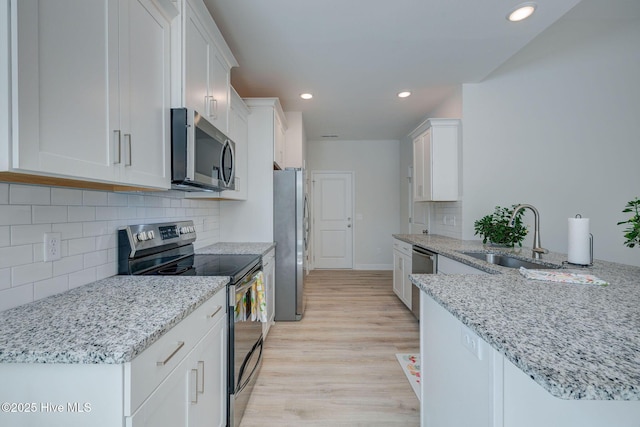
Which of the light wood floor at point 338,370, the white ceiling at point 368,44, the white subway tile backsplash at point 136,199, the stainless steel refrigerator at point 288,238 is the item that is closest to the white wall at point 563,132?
the white ceiling at point 368,44

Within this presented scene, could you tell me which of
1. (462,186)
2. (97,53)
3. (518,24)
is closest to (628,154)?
(462,186)

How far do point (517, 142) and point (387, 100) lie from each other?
1580mm

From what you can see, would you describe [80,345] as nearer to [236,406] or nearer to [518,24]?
[236,406]

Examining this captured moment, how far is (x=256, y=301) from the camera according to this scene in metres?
1.99

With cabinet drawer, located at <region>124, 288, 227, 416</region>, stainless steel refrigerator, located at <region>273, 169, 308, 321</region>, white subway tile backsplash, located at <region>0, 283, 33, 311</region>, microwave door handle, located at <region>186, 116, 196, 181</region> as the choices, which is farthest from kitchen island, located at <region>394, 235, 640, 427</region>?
stainless steel refrigerator, located at <region>273, 169, 308, 321</region>

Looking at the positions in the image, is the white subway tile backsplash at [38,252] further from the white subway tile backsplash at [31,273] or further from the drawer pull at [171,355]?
the drawer pull at [171,355]

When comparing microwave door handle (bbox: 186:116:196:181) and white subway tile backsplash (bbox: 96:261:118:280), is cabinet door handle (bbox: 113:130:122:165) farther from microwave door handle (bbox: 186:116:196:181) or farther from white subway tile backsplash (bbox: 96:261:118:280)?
white subway tile backsplash (bbox: 96:261:118:280)

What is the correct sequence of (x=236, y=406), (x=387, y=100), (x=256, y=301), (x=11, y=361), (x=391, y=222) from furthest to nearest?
(x=391, y=222) → (x=387, y=100) → (x=256, y=301) → (x=236, y=406) → (x=11, y=361)

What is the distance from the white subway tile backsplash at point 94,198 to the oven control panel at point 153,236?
179 millimetres

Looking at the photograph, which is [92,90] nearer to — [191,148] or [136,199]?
[191,148]

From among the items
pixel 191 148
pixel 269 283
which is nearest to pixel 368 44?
pixel 191 148

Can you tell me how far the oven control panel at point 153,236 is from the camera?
1.56 meters

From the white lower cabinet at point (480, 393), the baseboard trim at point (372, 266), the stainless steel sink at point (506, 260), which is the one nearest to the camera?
the white lower cabinet at point (480, 393)

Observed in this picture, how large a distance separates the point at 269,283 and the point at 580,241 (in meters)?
2.36
